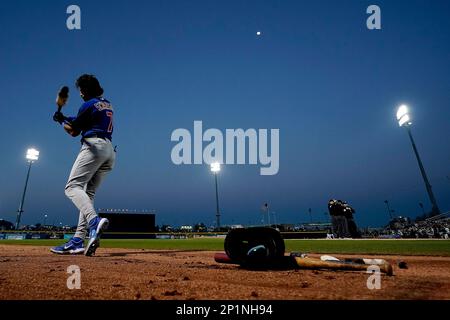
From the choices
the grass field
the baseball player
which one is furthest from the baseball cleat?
the grass field

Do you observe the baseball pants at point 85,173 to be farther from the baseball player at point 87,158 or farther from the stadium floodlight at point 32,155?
the stadium floodlight at point 32,155

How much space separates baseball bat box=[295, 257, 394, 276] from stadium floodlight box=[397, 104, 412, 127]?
41.1m

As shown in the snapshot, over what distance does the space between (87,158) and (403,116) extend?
41.8 meters

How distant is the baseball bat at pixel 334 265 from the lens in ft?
7.99

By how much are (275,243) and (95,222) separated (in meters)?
2.61

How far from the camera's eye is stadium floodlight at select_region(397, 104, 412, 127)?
121 feet

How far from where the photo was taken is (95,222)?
404cm
